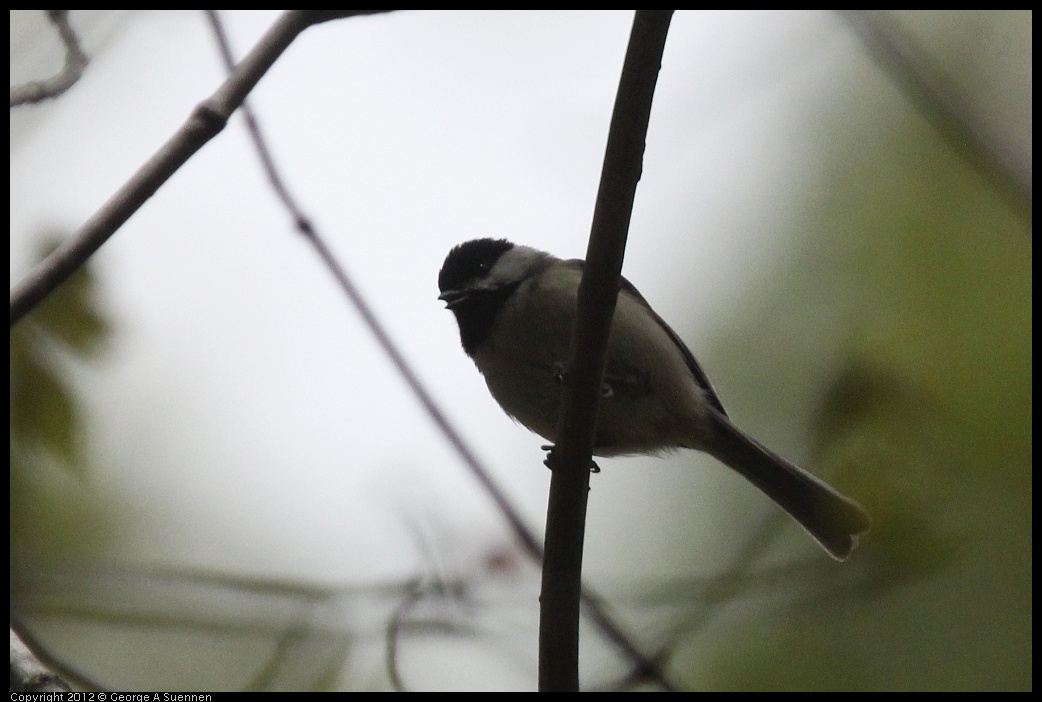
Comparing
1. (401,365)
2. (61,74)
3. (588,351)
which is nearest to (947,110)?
(588,351)

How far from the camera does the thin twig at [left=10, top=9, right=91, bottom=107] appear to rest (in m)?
2.32

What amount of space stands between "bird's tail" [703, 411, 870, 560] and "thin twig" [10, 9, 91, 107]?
9.08 feet

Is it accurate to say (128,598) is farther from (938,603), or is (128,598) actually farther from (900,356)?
(938,603)

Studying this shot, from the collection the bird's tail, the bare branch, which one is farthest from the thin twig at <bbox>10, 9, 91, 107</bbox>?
the bird's tail

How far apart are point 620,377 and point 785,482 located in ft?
3.00

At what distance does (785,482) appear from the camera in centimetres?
413

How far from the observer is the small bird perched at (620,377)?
150 inches

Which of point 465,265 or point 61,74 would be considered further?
point 465,265

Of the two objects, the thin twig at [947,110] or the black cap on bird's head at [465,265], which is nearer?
the thin twig at [947,110]

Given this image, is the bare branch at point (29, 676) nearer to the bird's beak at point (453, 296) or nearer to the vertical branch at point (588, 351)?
the vertical branch at point (588, 351)

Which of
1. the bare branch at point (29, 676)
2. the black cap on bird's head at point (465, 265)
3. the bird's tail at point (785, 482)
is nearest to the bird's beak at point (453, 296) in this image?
the black cap on bird's head at point (465, 265)

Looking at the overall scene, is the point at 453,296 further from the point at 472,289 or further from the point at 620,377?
the point at 620,377

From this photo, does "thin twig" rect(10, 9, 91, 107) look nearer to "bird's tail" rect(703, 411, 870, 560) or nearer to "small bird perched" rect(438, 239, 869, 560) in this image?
"small bird perched" rect(438, 239, 869, 560)

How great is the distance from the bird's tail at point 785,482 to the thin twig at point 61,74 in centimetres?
277
